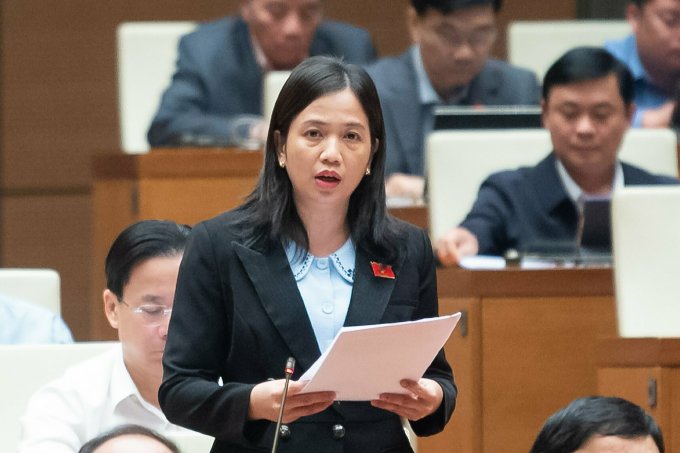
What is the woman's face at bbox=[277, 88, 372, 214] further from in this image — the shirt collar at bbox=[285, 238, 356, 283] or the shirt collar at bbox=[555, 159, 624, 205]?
the shirt collar at bbox=[555, 159, 624, 205]

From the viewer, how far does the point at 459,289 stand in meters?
3.31

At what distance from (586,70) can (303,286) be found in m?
2.22

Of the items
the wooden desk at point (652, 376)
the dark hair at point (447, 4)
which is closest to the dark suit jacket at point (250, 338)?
the wooden desk at point (652, 376)

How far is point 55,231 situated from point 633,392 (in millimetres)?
3292

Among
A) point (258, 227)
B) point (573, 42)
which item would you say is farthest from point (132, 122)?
point (258, 227)

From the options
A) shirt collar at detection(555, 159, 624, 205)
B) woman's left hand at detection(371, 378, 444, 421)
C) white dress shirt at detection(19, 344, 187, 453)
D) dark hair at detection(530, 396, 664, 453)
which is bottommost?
white dress shirt at detection(19, 344, 187, 453)

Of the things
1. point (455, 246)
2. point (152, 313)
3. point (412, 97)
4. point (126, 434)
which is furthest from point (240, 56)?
point (126, 434)

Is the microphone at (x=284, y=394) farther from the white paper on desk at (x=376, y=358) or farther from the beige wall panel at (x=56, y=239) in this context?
the beige wall panel at (x=56, y=239)

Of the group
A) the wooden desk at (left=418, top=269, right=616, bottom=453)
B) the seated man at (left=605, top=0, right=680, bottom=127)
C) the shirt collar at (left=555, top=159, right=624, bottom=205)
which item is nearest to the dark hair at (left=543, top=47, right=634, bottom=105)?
the shirt collar at (left=555, top=159, right=624, bottom=205)

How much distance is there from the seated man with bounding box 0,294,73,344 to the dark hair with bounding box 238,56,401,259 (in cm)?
120

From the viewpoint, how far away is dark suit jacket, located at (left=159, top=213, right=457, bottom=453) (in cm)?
193

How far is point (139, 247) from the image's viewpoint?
8.56 feet

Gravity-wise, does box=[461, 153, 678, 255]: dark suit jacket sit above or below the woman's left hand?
below

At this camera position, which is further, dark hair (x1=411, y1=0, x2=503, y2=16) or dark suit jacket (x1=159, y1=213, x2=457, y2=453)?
dark hair (x1=411, y1=0, x2=503, y2=16)
